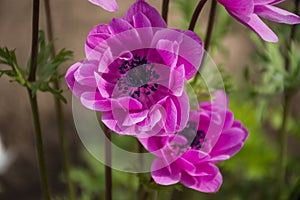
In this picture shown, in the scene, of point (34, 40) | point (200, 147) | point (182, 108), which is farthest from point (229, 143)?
point (34, 40)

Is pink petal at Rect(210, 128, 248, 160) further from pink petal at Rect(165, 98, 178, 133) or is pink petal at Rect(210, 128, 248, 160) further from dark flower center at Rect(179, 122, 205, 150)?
pink petal at Rect(165, 98, 178, 133)

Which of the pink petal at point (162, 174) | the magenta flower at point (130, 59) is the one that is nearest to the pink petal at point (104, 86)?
the magenta flower at point (130, 59)

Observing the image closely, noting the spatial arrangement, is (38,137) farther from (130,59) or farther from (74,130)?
(74,130)

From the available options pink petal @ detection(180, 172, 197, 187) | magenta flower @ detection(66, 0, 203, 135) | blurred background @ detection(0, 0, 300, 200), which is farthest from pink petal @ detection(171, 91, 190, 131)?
blurred background @ detection(0, 0, 300, 200)

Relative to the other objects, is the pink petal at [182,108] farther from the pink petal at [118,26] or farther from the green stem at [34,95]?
the green stem at [34,95]

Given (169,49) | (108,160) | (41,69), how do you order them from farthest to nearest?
(41,69) < (108,160) < (169,49)

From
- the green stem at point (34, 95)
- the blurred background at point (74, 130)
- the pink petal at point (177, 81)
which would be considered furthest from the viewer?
the blurred background at point (74, 130)
